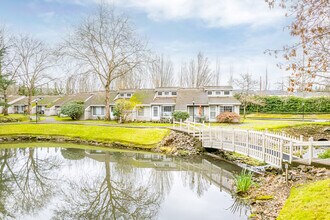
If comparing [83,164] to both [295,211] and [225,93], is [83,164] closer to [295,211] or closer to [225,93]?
[295,211]

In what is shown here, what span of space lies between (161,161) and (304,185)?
11.3m

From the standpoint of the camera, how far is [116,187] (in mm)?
12547

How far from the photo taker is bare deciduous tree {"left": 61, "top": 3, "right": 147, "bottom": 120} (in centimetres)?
3300

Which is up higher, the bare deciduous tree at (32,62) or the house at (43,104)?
the bare deciduous tree at (32,62)

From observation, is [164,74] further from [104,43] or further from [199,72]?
[104,43]

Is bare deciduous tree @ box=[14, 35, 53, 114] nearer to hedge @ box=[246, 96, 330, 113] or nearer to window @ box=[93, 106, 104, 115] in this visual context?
window @ box=[93, 106, 104, 115]

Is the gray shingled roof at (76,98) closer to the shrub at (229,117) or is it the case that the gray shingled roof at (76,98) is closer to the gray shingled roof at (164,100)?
the gray shingled roof at (164,100)

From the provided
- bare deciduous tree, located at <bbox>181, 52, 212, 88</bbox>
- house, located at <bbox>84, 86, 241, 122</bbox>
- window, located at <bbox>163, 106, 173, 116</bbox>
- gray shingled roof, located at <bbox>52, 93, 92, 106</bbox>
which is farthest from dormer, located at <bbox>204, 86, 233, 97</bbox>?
gray shingled roof, located at <bbox>52, 93, 92, 106</bbox>

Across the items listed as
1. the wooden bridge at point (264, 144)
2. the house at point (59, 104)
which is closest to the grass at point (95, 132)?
the wooden bridge at point (264, 144)

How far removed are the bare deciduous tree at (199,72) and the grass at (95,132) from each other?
112 feet

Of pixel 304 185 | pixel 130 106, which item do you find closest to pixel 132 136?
pixel 130 106

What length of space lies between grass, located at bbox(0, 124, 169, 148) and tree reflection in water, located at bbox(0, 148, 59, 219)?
6438mm

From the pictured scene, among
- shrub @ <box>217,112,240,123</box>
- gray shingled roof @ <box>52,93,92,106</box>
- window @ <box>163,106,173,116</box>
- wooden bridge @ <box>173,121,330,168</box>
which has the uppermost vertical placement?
gray shingled roof @ <box>52,93,92,106</box>

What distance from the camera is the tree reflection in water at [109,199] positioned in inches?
369
